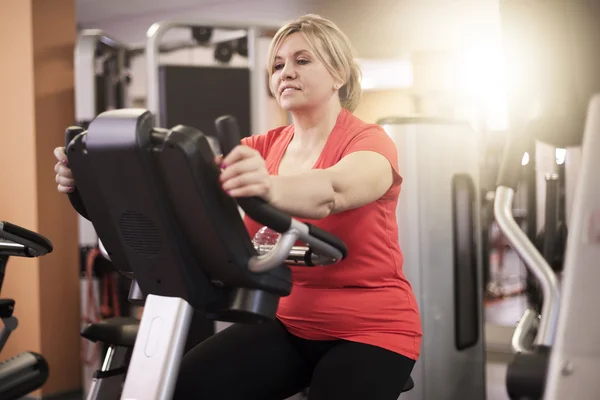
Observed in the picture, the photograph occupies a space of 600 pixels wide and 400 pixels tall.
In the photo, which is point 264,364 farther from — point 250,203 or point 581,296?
point 581,296

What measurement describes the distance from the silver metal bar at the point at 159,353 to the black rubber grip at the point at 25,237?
0.43 m

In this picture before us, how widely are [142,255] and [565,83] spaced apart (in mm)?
784

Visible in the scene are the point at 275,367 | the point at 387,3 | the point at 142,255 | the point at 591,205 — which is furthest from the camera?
the point at 387,3

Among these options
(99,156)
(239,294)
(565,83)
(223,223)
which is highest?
(565,83)

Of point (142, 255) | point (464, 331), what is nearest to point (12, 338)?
point (464, 331)

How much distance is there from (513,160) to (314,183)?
50 cm

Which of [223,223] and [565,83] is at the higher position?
[565,83]

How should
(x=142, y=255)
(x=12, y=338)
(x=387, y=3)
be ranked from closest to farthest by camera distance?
1. (x=142, y=255)
2. (x=12, y=338)
3. (x=387, y=3)

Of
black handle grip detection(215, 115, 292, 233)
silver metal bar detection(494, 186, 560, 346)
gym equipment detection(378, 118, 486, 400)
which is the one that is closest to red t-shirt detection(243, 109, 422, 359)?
silver metal bar detection(494, 186, 560, 346)

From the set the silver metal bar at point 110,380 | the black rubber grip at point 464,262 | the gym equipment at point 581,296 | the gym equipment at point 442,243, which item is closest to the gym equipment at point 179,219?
the gym equipment at point 581,296

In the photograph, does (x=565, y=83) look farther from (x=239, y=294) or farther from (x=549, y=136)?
(x=239, y=294)

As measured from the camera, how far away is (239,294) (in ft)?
4.10

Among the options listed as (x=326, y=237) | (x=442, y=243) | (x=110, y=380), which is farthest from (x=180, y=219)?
(x=442, y=243)

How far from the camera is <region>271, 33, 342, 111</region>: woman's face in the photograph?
1.55m
